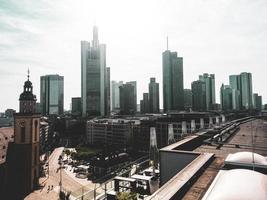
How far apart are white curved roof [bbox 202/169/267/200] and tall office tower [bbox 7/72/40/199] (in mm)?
43768

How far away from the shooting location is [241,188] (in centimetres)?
938

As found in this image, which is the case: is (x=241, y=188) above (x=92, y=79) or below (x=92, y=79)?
below

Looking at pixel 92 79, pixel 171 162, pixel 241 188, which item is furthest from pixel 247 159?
pixel 92 79

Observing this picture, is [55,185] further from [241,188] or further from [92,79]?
[92,79]

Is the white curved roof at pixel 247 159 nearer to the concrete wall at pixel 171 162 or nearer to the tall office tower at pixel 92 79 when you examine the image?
the concrete wall at pixel 171 162

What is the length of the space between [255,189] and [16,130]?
154 feet

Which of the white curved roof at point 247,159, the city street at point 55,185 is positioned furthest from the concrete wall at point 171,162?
the city street at point 55,185

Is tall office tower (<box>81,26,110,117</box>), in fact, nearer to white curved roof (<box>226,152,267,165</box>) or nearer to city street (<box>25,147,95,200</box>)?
city street (<box>25,147,95,200</box>)

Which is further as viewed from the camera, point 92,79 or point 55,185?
point 92,79

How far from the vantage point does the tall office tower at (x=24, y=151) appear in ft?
151

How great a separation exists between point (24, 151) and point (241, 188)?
4611cm

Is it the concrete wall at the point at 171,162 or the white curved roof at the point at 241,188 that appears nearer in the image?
the white curved roof at the point at 241,188

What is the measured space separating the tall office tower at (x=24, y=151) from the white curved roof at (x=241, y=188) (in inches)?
1723

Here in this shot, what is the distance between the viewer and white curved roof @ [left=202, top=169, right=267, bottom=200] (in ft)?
28.8
